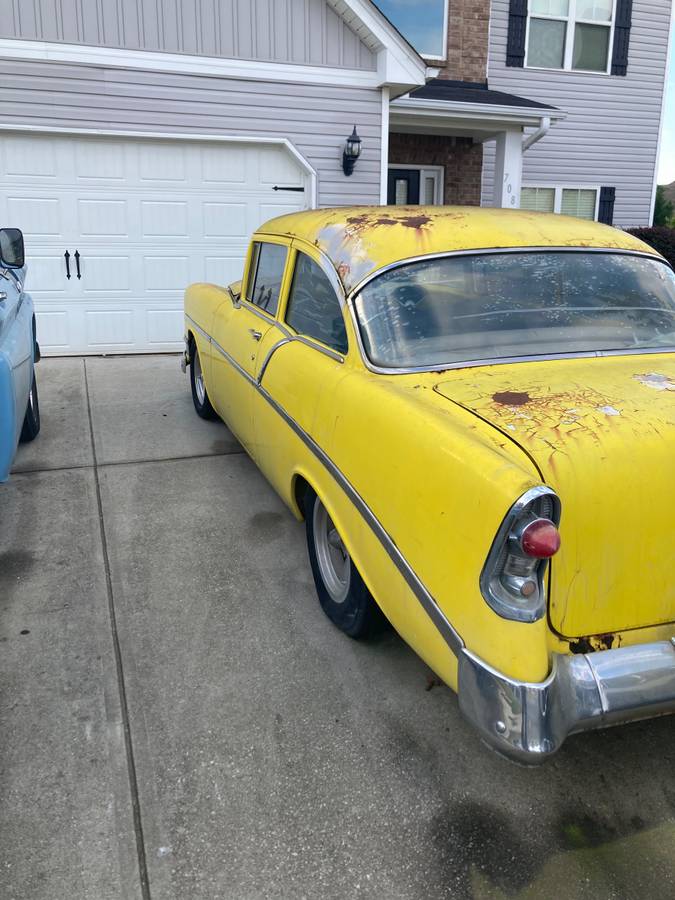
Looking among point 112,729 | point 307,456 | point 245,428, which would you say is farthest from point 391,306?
point 112,729

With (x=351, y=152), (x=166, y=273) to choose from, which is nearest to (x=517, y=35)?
(x=351, y=152)

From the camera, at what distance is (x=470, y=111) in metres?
10.4

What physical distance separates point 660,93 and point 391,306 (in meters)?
13.3

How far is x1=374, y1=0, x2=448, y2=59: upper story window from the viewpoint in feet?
37.7

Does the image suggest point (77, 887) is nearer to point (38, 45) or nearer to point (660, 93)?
point (38, 45)

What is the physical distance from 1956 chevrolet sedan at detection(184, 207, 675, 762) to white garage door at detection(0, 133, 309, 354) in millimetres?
5369

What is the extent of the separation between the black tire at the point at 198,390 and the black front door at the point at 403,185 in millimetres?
7158

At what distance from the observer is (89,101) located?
812cm

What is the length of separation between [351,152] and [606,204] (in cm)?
669

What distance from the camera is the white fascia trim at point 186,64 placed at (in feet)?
25.6

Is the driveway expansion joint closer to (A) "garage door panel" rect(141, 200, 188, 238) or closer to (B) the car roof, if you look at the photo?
(B) the car roof

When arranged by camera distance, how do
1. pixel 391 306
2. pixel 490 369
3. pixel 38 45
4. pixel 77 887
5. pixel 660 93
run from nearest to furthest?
pixel 77 887
pixel 490 369
pixel 391 306
pixel 38 45
pixel 660 93

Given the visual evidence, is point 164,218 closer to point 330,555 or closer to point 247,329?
point 247,329

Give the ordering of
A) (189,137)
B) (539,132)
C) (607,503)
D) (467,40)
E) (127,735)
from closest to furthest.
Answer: (607,503), (127,735), (189,137), (539,132), (467,40)
